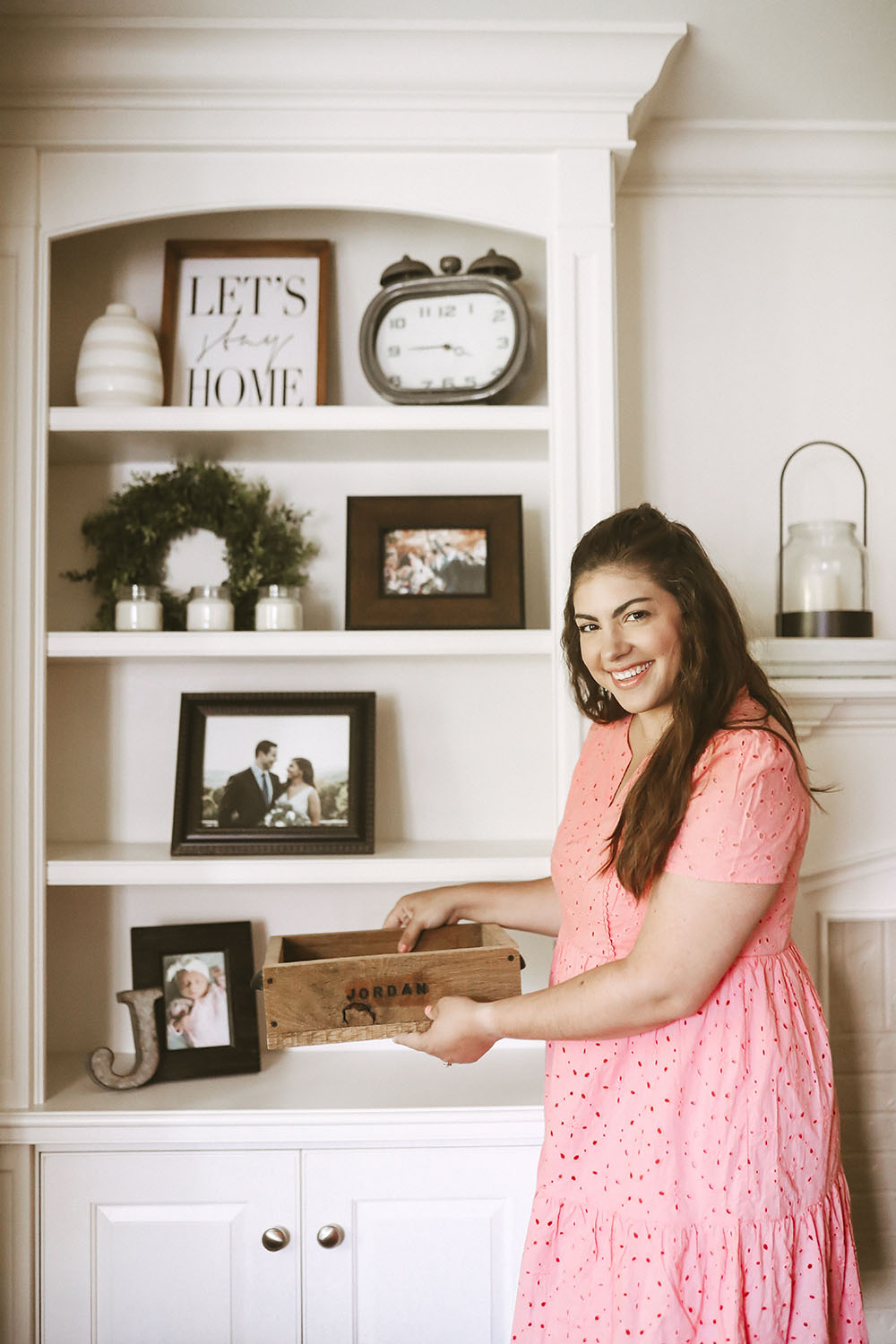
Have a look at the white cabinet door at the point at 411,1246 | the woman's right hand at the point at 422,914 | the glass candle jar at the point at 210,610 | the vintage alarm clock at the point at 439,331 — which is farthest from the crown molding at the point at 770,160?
the white cabinet door at the point at 411,1246

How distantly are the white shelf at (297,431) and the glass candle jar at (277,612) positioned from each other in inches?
11.6

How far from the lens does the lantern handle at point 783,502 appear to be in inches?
76.7

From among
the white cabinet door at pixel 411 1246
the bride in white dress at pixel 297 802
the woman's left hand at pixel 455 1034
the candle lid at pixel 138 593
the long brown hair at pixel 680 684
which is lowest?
the white cabinet door at pixel 411 1246

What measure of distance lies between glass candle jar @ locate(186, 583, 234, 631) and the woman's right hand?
0.61 meters

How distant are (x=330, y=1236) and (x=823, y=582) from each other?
4.83 ft

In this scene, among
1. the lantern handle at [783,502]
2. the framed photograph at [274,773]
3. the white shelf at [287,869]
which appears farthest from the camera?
the lantern handle at [783,502]

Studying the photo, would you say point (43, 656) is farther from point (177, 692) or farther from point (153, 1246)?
point (153, 1246)

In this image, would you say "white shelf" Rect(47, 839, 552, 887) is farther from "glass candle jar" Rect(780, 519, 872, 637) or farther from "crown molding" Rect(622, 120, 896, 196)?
"crown molding" Rect(622, 120, 896, 196)

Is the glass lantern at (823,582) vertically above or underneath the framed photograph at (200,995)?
above

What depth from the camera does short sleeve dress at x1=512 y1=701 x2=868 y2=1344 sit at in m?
1.18

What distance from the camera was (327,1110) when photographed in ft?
5.47

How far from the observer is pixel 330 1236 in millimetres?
1651

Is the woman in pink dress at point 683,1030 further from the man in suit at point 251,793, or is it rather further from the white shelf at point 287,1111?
the man in suit at point 251,793

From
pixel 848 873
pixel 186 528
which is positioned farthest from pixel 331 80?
pixel 848 873
